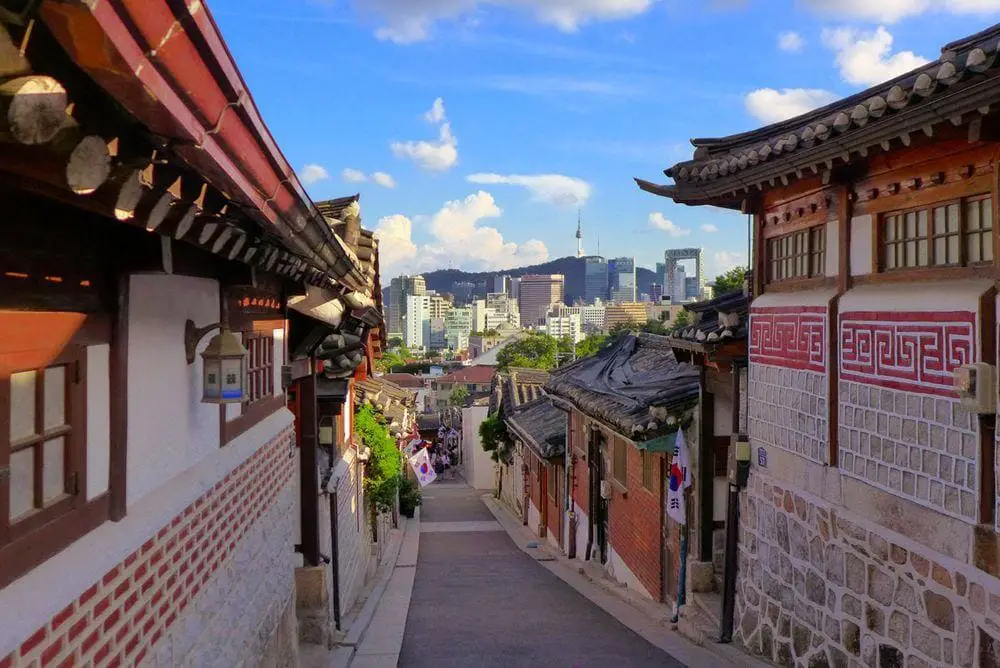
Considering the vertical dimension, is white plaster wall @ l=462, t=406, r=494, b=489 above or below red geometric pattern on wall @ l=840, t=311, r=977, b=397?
below

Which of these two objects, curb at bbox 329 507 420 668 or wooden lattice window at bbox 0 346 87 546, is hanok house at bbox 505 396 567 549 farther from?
wooden lattice window at bbox 0 346 87 546

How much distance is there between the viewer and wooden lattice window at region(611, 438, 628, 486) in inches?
628

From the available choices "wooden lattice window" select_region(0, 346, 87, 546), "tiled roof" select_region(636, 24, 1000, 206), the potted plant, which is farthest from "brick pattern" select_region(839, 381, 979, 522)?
the potted plant

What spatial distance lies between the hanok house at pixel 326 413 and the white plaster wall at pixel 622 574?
4943 mm

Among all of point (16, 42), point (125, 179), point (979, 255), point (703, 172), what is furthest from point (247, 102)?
point (703, 172)

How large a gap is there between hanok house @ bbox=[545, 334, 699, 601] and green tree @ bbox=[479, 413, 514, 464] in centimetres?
1245

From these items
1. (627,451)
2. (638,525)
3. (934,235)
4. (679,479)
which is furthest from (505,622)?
(934,235)

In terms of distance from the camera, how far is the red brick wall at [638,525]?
1377 cm

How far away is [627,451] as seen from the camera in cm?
1577

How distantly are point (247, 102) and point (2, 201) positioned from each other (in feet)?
3.05

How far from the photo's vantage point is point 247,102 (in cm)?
262

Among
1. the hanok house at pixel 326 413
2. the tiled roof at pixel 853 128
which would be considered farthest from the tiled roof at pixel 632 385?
the hanok house at pixel 326 413

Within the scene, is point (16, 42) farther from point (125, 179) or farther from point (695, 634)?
point (695, 634)

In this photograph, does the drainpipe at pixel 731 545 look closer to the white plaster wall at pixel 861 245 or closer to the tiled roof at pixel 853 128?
the tiled roof at pixel 853 128
